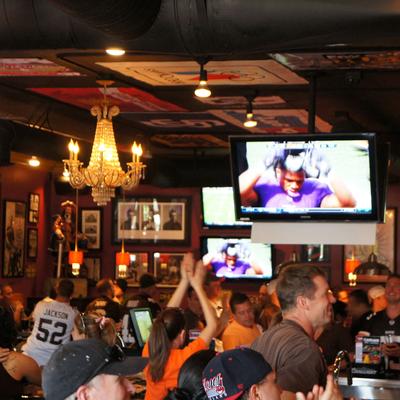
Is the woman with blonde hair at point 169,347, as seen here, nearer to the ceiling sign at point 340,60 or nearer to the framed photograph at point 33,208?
the ceiling sign at point 340,60

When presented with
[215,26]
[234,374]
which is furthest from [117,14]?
[234,374]

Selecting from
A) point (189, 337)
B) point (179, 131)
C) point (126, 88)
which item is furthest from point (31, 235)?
point (189, 337)

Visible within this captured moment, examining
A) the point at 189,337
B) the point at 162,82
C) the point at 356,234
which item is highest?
the point at 162,82

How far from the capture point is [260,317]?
933 cm

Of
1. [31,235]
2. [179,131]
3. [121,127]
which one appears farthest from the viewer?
[31,235]

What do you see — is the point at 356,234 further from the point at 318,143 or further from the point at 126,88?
the point at 126,88

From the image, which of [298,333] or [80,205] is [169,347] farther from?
[80,205]

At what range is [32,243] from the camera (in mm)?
17094

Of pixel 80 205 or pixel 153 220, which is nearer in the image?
pixel 153 220

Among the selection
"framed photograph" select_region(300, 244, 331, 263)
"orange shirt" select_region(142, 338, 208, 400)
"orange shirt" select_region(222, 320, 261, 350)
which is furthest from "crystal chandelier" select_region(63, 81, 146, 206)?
"framed photograph" select_region(300, 244, 331, 263)

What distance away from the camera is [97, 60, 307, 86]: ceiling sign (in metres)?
8.12

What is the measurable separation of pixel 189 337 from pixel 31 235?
33.8ft

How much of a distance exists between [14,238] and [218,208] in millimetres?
3387

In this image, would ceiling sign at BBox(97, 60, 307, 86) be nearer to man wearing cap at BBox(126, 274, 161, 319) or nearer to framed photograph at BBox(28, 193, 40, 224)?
man wearing cap at BBox(126, 274, 161, 319)
